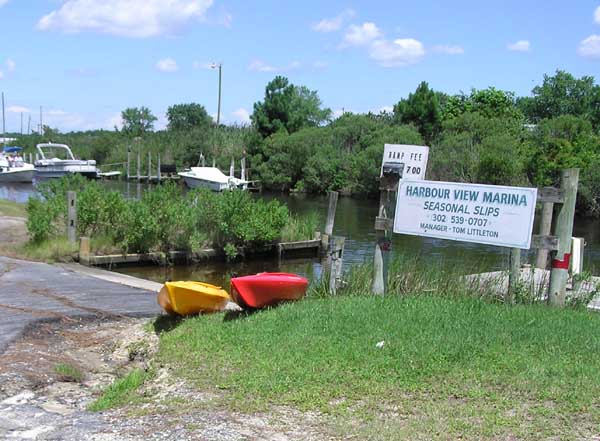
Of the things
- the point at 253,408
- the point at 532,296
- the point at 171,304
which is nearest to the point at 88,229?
the point at 171,304

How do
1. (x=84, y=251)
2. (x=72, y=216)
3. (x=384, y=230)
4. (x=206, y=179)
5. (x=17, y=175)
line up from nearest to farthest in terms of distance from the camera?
(x=384, y=230)
(x=84, y=251)
(x=72, y=216)
(x=206, y=179)
(x=17, y=175)

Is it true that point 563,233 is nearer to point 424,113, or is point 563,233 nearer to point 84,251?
point 84,251

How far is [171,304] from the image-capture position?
8.55m

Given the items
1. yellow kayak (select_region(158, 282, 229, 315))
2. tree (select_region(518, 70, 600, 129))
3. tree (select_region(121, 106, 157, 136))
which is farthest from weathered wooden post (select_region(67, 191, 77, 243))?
tree (select_region(121, 106, 157, 136))

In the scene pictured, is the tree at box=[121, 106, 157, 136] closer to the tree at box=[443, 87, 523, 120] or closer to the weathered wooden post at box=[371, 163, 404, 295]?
the tree at box=[443, 87, 523, 120]

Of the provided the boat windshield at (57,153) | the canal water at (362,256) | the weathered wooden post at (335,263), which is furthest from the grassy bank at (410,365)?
the boat windshield at (57,153)

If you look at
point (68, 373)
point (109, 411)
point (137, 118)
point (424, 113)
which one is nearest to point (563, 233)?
point (109, 411)

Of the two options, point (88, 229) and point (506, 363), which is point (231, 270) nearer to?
point (88, 229)

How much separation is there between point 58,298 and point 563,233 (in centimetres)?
746

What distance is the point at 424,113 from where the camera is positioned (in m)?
62.3

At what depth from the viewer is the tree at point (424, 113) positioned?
62.4 meters

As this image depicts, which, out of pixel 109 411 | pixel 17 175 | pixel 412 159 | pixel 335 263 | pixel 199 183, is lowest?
pixel 109 411

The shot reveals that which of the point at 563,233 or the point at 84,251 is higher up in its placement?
the point at 563,233

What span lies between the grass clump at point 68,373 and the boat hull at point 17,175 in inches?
→ 2180
